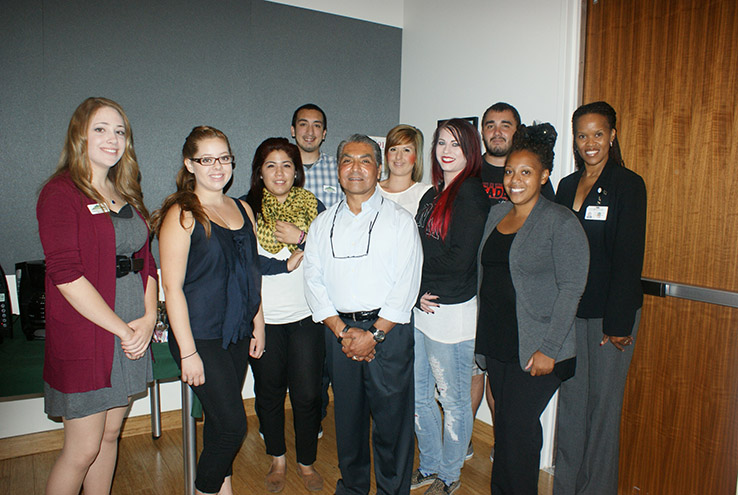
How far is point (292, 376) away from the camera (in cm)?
258

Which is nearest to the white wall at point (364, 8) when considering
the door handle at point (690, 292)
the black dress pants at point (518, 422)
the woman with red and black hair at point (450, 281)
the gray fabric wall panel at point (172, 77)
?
the gray fabric wall panel at point (172, 77)

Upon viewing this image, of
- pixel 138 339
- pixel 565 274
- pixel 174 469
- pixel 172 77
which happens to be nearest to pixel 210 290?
pixel 138 339

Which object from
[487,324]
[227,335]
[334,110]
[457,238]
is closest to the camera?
[227,335]

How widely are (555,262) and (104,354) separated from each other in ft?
5.73

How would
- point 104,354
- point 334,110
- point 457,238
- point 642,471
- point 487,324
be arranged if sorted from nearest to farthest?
1. point 104,354
2. point 487,324
3. point 457,238
4. point 642,471
5. point 334,110

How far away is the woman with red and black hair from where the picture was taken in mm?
2305

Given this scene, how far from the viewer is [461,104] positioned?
3514 mm

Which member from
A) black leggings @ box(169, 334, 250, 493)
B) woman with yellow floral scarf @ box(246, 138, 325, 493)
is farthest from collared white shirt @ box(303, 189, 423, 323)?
black leggings @ box(169, 334, 250, 493)

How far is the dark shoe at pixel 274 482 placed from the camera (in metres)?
2.66

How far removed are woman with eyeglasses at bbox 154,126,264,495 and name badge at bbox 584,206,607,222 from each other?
148 centimetres

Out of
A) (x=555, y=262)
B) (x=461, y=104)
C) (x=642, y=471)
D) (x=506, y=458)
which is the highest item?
(x=461, y=104)

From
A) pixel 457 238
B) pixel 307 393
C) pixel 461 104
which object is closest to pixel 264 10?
pixel 461 104

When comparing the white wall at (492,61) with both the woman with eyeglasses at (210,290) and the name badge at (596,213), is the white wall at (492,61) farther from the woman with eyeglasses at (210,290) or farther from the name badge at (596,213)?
the woman with eyeglasses at (210,290)

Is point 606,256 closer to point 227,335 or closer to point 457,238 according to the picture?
point 457,238
